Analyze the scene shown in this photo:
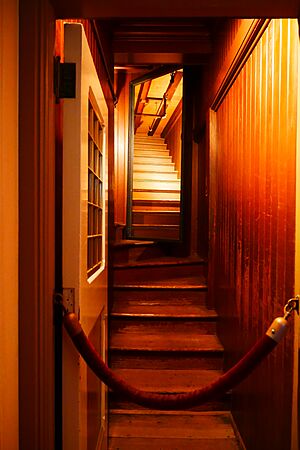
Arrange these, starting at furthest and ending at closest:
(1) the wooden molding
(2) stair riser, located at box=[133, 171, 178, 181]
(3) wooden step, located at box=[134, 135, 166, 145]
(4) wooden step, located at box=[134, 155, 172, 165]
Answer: (3) wooden step, located at box=[134, 135, 166, 145], (4) wooden step, located at box=[134, 155, 172, 165], (2) stair riser, located at box=[133, 171, 178, 181], (1) the wooden molding

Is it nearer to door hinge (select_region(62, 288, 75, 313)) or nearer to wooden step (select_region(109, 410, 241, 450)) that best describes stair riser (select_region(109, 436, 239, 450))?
wooden step (select_region(109, 410, 241, 450))

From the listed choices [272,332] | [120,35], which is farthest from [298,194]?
[120,35]

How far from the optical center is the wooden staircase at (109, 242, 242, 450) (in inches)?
96.7

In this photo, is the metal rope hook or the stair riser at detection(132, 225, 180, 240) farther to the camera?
the stair riser at detection(132, 225, 180, 240)

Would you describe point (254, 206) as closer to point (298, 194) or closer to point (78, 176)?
point (298, 194)

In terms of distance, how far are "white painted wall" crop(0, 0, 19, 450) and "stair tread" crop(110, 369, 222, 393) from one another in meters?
1.76

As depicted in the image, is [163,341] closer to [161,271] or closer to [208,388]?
[161,271]

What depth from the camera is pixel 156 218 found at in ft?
19.6

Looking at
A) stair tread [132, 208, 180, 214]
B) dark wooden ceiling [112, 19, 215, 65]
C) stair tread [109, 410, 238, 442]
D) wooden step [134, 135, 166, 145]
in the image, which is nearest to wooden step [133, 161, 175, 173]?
wooden step [134, 135, 166, 145]

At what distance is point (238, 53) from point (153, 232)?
11.4 ft

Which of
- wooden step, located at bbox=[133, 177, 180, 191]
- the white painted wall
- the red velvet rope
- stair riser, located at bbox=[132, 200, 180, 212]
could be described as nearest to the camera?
the white painted wall

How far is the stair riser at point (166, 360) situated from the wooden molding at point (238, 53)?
190cm

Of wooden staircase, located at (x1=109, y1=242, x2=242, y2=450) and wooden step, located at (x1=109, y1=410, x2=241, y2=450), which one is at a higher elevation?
wooden staircase, located at (x1=109, y1=242, x2=242, y2=450)

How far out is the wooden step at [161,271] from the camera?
3828 mm
